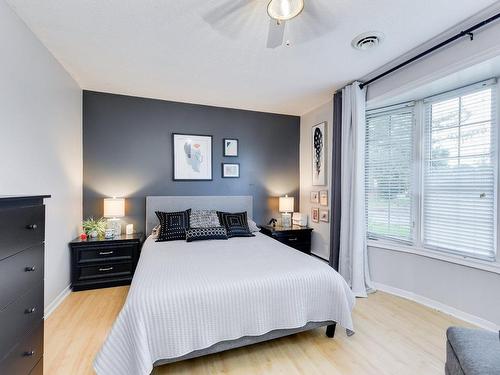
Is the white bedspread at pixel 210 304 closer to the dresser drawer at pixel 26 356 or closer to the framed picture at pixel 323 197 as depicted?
the dresser drawer at pixel 26 356

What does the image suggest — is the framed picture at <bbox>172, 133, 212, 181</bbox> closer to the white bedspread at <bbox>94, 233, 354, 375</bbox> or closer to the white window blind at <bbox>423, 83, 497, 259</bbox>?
the white bedspread at <bbox>94, 233, 354, 375</bbox>

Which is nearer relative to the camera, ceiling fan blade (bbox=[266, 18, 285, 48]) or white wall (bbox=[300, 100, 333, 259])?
ceiling fan blade (bbox=[266, 18, 285, 48])

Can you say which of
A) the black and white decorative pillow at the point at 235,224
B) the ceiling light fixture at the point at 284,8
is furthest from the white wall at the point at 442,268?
the black and white decorative pillow at the point at 235,224

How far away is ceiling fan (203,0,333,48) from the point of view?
1.62 m

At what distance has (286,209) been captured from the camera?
4246 millimetres

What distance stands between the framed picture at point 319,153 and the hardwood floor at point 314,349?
2085mm

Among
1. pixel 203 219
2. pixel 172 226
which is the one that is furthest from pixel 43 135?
pixel 203 219

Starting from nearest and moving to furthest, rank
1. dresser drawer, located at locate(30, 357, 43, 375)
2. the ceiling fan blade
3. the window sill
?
1. dresser drawer, located at locate(30, 357, 43, 375)
2. the ceiling fan blade
3. the window sill

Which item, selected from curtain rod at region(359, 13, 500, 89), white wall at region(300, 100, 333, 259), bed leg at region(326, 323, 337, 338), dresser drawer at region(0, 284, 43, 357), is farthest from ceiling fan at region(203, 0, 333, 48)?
bed leg at region(326, 323, 337, 338)

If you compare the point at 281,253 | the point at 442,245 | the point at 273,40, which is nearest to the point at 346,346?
the point at 281,253

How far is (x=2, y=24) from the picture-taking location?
181 centimetres

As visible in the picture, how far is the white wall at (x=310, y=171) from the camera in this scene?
154 inches

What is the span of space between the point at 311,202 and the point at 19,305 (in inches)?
151

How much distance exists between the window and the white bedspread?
150cm
